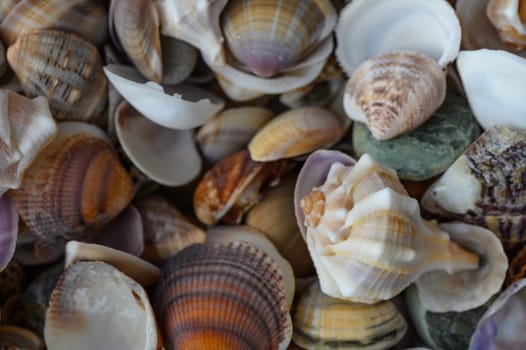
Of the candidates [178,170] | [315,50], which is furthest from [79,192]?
[315,50]

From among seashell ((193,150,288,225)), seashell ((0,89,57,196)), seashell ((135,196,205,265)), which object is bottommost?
seashell ((135,196,205,265))

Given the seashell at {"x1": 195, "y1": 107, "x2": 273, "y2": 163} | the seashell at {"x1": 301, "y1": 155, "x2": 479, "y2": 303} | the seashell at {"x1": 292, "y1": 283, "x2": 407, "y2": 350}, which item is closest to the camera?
the seashell at {"x1": 301, "y1": 155, "x2": 479, "y2": 303}

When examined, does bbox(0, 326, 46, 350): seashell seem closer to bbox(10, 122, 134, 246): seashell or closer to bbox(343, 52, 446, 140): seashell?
bbox(10, 122, 134, 246): seashell

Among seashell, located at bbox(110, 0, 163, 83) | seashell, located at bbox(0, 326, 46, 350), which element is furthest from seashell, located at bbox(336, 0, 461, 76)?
seashell, located at bbox(0, 326, 46, 350)

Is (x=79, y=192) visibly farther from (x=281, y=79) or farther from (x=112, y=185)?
(x=281, y=79)

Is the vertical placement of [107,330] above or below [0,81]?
below

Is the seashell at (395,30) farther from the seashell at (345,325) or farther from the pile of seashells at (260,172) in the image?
the seashell at (345,325)

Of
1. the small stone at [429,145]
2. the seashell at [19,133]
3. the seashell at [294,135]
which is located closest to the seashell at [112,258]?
the seashell at [19,133]
